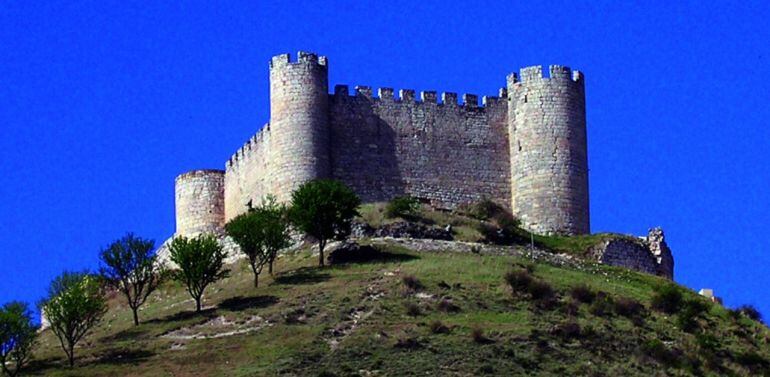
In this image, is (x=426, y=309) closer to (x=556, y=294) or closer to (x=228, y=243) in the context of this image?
(x=556, y=294)

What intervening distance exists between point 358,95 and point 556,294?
15221mm

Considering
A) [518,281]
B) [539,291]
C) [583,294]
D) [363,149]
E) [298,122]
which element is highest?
[298,122]

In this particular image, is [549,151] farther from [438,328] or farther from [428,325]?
[438,328]

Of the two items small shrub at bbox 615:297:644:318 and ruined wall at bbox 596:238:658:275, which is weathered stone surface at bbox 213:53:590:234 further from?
small shrub at bbox 615:297:644:318

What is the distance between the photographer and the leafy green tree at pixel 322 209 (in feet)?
271

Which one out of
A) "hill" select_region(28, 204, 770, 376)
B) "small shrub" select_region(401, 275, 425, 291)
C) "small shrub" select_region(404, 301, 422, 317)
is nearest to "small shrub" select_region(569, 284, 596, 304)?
"hill" select_region(28, 204, 770, 376)

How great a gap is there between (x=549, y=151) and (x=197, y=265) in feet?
54.1

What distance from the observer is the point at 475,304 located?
75.9 m

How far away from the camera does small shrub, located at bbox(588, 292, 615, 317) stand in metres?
76.4

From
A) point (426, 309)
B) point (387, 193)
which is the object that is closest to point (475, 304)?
point (426, 309)

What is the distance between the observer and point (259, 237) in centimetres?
8181

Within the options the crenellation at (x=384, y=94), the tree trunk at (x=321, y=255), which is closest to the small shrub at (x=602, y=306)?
the tree trunk at (x=321, y=255)

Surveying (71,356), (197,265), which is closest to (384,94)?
(197,265)

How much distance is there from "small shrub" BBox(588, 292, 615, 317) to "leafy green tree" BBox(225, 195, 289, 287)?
39.5 ft
